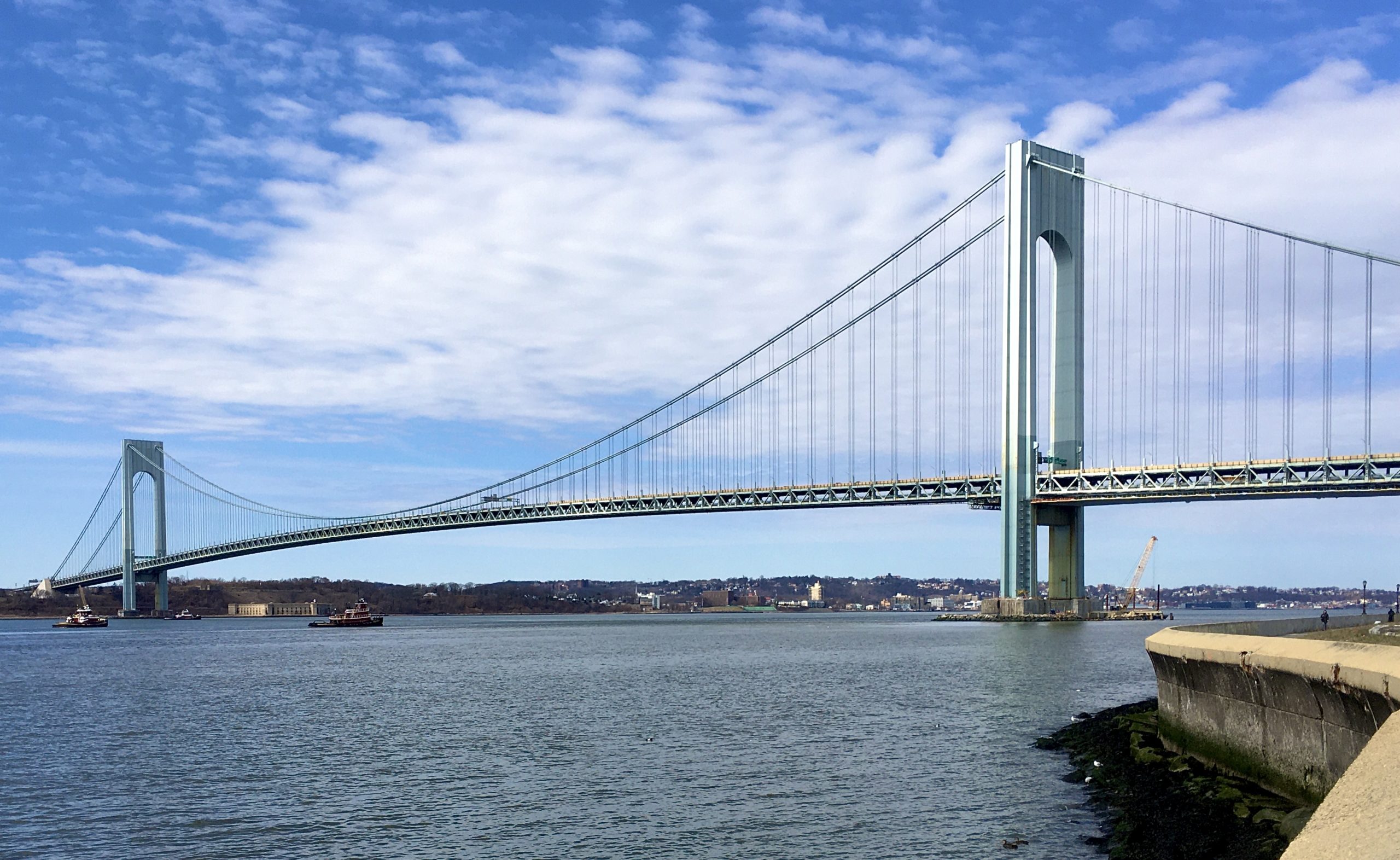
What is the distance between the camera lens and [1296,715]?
11344mm

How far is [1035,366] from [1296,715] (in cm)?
6483

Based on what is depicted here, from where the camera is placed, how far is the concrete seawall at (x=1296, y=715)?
6.45 metres

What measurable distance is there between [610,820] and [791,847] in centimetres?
269

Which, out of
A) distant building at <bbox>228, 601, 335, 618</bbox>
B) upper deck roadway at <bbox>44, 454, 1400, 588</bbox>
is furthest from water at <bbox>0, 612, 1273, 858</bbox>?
distant building at <bbox>228, 601, 335, 618</bbox>

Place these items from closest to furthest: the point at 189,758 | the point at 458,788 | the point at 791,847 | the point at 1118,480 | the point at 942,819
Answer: the point at 791,847 < the point at 942,819 < the point at 458,788 < the point at 189,758 < the point at 1118,480

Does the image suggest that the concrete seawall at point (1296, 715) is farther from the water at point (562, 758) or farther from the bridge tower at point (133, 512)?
the bridge tower at point (133, 512)

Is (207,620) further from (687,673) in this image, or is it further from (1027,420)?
(687,673)

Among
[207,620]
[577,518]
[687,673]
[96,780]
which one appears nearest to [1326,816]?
[96,780]

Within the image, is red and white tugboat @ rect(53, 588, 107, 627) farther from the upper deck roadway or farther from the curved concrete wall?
the curved concrete wall

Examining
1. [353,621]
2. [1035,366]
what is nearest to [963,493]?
[1035,366]

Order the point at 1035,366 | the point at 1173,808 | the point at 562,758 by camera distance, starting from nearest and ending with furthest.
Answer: the point at 1173,808, the point at 562,758, the point at 1035,366

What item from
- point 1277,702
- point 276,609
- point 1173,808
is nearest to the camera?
point 1277,702

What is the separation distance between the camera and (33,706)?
3294cm

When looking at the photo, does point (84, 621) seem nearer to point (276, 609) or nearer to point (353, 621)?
point (353, 621)
